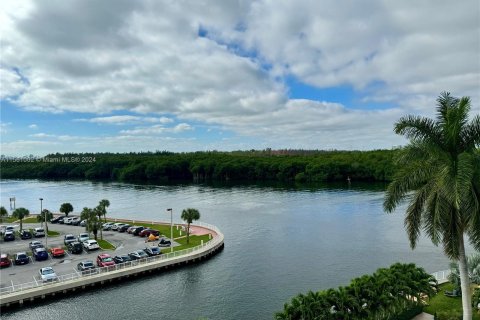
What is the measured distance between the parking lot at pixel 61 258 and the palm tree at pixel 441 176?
122 feet

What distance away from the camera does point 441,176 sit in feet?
58.2

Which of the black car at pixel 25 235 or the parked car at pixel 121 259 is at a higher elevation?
the black car at pixel 25 235

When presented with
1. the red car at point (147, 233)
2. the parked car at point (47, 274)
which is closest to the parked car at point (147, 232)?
the red car at point (147, 233)

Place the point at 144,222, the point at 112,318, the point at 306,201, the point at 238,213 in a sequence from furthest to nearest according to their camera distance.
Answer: the point at 306,201
the point at 238,213
the point at 144,222
the point at 112,318

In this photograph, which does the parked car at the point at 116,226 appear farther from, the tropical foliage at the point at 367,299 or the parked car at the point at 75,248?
the tropical foliage at the point at 367,299

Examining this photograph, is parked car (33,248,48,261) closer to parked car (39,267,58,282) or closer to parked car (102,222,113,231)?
parked car (39,267,58,282)

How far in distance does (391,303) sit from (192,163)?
569ft

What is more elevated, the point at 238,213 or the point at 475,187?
the point at 475,187

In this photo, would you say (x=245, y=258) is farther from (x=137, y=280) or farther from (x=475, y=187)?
(x=475, y=187)

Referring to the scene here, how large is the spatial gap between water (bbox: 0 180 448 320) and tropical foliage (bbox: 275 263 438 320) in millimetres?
11006

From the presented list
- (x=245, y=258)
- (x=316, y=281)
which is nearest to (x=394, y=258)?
(x=316, y=281)

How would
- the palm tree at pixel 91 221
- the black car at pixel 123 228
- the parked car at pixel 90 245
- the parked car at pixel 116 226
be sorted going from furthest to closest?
the parked car at pixel 116 226 → the black car at pixel 123 228 → the palm tree at pixel 91 221 → the parked car at pixel 90 245

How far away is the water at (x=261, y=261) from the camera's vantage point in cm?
3712

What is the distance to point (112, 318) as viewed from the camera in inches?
1380
